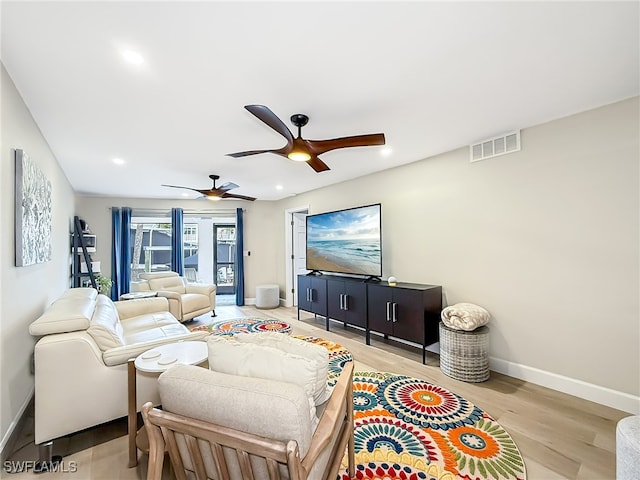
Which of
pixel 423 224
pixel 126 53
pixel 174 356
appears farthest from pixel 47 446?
pixel 423 224

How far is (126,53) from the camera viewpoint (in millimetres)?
1769

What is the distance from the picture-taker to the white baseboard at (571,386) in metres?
2.36

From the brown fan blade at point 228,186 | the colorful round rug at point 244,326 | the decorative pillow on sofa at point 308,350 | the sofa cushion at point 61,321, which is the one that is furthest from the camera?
the colorful round rug at point 244,326

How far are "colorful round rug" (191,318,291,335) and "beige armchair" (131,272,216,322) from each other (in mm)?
334

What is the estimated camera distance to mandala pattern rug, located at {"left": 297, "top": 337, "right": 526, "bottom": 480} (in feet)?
5.78

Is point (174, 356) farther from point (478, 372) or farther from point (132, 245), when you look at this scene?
point (132, 245)

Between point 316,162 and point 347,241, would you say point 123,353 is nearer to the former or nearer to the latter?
point 316,162

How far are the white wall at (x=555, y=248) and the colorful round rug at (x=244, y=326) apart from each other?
2.56m

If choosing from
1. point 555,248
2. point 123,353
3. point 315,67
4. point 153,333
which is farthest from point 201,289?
point 555,248

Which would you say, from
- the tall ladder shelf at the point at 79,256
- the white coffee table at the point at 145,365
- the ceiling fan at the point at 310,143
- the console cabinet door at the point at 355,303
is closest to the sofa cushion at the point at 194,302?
the tall ladder shelf at the point at 79,256

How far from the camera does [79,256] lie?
543 cm

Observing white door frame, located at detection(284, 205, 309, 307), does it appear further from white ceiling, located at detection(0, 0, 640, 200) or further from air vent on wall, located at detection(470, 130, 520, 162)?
air vent on wall, located at detection(470, 130, 520, 162)

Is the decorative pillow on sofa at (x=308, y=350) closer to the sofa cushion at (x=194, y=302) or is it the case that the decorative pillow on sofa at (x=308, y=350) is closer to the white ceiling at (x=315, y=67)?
the white ceiling at (x=315, y=67)

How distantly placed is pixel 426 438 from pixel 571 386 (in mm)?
1581
